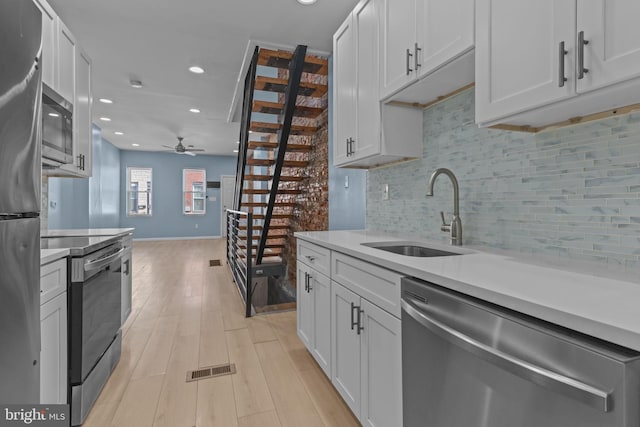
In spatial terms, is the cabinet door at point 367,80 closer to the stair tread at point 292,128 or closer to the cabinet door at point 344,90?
the cabinet door at point 344,90

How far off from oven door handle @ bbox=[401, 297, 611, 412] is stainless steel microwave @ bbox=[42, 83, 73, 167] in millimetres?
2203

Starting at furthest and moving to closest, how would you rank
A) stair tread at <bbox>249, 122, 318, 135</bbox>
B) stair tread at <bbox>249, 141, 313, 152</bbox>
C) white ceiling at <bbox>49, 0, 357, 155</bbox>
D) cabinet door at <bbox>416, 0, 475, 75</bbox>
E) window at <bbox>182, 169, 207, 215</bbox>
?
window at <bbox>182, 169, 207, 215</bbox> < stair tread at <bbox>249, 141, 313, 152</bbox> < stair tread at <bbox>249, 122, 318, 135</bbox> < white ceiling at <bbox>49, 0, 357, 155</bbox> < cabinet door at <bbox>416, 0, 475, 75</bbox>

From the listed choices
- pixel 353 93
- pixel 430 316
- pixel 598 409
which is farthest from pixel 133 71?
pixel 598 409

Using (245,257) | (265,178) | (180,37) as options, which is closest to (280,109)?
(265,178)

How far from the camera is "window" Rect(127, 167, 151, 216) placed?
961cm

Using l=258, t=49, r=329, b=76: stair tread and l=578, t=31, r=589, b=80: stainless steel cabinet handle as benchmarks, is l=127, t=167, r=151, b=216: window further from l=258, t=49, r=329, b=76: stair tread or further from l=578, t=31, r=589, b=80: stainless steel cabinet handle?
l=578, t=31, r=589, b=80: stainless steel cabinet handle

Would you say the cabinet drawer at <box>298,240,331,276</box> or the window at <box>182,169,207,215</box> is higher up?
the window at <box>182,169,207,215</box>

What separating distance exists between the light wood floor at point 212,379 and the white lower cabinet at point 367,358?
0.83 feet

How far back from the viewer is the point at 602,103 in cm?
102

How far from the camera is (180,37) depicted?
3059 millimetres

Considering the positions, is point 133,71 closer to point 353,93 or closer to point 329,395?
point 353,93

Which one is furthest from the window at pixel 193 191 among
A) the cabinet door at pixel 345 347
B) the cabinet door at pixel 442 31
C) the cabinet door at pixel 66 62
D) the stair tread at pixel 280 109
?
the cabinet door at pixel 442 31

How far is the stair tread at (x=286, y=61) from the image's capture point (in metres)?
3.34

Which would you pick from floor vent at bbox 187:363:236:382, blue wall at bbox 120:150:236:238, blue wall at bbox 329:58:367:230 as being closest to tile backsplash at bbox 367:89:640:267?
blue wall at bbox 329:58:367:230
